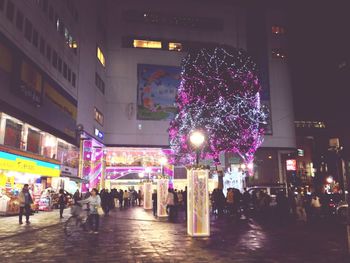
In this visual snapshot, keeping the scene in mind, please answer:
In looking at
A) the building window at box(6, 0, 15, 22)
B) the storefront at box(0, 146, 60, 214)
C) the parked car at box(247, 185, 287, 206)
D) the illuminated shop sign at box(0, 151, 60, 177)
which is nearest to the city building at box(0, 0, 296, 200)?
the illuminated shop sign at box(0, 151, 60, 177)

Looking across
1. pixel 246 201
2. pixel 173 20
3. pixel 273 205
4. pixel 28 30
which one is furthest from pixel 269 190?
pixel 173 20

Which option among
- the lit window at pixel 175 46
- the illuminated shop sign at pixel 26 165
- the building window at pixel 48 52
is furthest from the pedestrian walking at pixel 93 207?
the lit window at pixel 175 46

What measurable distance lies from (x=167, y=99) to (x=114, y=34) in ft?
34.3

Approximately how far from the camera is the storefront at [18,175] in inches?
743

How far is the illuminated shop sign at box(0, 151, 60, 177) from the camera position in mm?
18219

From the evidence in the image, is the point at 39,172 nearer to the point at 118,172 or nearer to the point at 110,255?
the point at 110,255

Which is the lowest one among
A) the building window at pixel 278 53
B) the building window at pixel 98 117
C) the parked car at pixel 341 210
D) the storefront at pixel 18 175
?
the parked car at pixel 341 210

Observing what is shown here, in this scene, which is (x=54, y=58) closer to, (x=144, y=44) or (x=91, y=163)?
(x=91, y=163)

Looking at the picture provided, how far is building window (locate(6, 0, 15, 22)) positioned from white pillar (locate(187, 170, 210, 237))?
43.3 feet

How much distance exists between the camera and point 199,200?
12.4 metres

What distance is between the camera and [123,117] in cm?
4312

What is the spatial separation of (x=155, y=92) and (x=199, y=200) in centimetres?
3211

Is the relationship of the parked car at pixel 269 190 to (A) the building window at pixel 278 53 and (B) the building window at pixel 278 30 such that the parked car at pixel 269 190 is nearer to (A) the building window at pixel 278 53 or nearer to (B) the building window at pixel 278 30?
(A) the building window at pixel 278 53

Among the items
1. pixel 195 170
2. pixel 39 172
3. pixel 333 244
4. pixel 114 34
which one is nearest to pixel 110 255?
pixel 195 170
